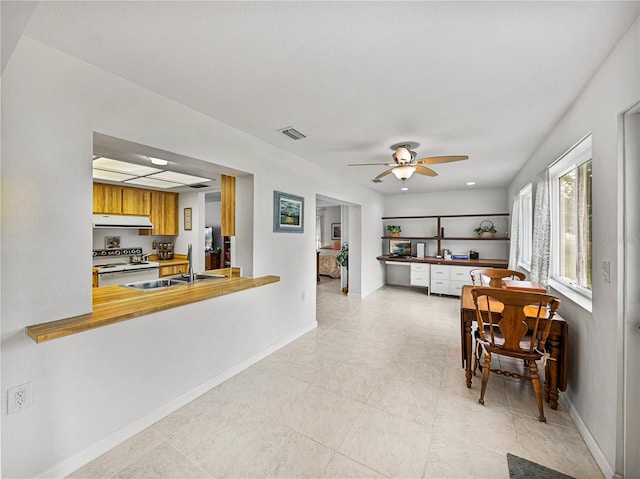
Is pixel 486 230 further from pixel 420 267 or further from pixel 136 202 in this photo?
pixel 136 202

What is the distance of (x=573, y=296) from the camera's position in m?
2.23

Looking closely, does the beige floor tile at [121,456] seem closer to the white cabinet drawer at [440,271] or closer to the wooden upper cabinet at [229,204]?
the wooden upper cabinet at [229,204]

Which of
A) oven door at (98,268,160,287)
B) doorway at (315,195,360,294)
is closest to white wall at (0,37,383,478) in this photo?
oven door at (98,268,160,287)

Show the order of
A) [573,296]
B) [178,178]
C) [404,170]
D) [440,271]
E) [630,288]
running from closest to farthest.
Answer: [630,288]
[573,296]
[404,170]
[178,178]
[440,271]

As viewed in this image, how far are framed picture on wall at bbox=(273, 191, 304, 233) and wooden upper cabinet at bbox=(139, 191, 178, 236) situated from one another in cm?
327

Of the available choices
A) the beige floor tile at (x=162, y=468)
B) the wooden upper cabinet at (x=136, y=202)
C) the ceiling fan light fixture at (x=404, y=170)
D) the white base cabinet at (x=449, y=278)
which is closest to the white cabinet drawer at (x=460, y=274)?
the white base cabinet at (x=449, y=278)

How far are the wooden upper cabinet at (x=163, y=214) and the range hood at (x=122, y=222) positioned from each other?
197 mm

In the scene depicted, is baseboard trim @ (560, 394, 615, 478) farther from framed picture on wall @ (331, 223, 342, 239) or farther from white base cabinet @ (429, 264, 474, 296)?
framed picture on wall @ (331, 223, 342, 239)

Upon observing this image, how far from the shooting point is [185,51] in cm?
161

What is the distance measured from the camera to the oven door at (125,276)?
4355 millimetres

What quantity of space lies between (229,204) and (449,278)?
15.9 feet

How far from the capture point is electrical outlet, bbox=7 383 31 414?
1433mm

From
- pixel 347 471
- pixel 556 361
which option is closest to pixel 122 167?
pixel 347 471

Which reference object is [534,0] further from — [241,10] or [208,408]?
[208,408]
